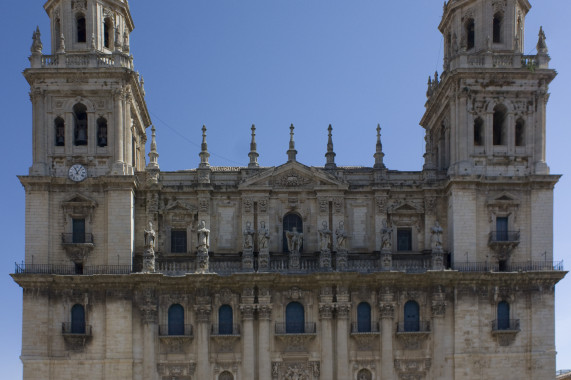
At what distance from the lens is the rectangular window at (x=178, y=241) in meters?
42.1

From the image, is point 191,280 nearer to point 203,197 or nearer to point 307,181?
point 203,197

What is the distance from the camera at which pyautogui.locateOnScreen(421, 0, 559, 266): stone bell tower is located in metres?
40.6

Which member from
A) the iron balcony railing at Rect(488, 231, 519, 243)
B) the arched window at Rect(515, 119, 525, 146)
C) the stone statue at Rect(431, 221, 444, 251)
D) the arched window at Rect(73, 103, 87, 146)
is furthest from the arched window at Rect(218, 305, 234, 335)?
the arched window at Rect(515, 119, 525, 146)

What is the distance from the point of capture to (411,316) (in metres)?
40.6

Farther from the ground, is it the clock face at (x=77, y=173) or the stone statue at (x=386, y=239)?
the clock face at (x=77, y=173)

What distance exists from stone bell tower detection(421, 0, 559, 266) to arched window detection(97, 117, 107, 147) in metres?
17.6

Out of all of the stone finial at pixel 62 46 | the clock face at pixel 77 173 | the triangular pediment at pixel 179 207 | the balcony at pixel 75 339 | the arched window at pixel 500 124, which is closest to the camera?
the balcony at pixel 75 339

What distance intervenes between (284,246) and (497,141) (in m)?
13.2

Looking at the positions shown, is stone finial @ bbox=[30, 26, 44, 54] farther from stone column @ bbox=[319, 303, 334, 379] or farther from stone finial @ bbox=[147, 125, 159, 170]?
stone column @ bbox=[319, 303, 334, 379]

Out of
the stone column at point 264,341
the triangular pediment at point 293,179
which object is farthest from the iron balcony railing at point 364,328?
the triangular pediment at point 293,179

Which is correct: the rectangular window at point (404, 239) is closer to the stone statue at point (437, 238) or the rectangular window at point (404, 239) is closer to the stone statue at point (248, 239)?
the stone statue at point (437, 238)

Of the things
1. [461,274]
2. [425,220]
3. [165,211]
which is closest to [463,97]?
[425,220]

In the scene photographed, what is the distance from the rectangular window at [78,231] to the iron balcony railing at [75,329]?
4216 mm

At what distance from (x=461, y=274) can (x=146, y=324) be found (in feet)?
53.0
